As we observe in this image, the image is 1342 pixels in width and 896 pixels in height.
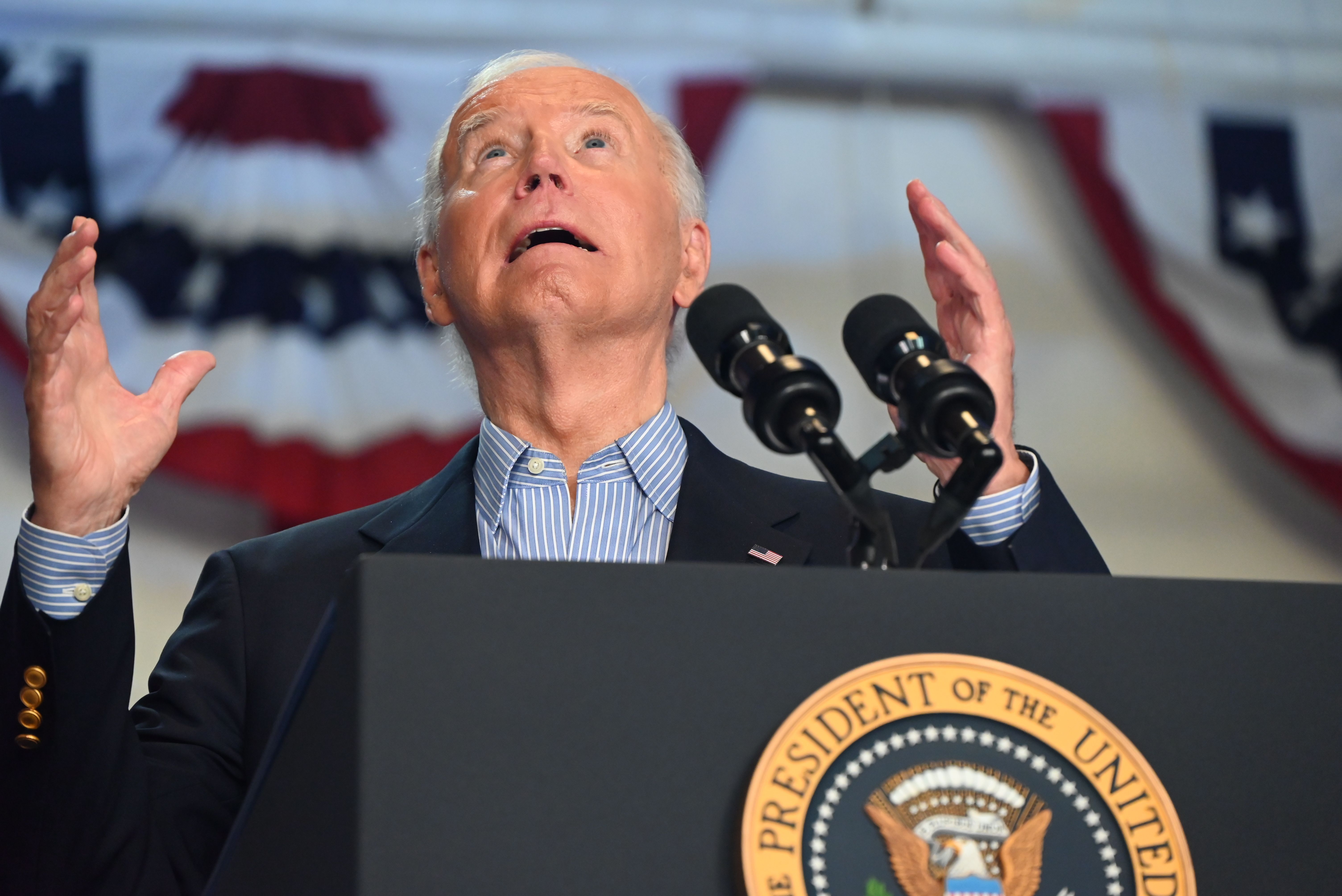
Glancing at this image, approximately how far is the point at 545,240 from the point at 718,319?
26.9 inches

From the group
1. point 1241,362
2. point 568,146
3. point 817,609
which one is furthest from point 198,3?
point 817,609

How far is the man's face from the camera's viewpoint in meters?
1.72

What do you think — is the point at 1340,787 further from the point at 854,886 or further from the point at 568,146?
the point at 568,146

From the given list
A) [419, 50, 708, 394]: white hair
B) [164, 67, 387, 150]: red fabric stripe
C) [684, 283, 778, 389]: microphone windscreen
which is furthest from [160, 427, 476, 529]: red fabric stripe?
[684, 283, 778, 389]: microphone windscreen

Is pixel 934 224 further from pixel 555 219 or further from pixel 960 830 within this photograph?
pixel 960 830

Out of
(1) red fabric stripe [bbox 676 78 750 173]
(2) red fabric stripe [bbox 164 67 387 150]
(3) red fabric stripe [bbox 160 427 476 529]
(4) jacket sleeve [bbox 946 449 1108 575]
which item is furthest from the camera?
(1) red fabric stripe [bbox 676 78 750 173]

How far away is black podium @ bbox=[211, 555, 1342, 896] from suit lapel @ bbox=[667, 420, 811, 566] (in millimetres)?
631

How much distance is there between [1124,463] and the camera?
4.03 meters

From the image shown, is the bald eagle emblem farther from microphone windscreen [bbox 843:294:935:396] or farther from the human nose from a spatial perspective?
the human nose

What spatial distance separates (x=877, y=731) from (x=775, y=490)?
3.20ft

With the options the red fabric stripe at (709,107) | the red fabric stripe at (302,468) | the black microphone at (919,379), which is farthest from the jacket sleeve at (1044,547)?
the red fabric stripe at (709,107)

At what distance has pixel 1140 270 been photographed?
4.03 metres

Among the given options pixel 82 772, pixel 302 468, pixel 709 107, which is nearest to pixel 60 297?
pixel 82 772

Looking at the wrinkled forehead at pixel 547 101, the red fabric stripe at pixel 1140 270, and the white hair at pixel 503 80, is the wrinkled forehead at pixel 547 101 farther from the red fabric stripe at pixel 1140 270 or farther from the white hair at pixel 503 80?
the red fabric stripe at pixel 1140 270
